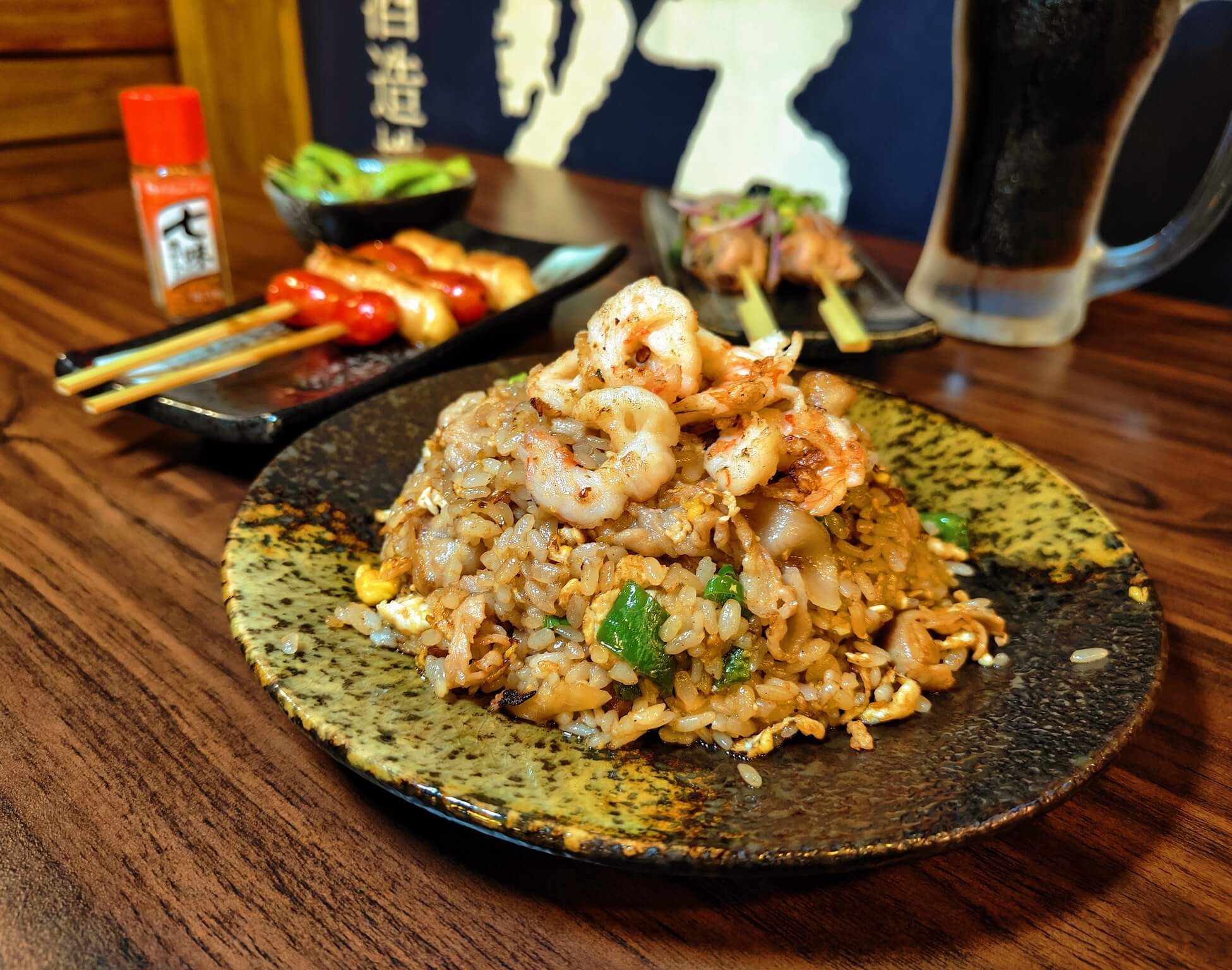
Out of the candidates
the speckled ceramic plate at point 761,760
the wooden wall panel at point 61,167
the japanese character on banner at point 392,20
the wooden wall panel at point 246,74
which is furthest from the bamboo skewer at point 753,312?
the wooden wall panel at point 61,167

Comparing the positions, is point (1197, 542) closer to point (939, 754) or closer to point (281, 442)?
point (939, 754)

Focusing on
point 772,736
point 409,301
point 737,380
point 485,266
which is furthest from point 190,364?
point 772,736

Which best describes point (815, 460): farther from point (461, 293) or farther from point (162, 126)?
point (162, 126)

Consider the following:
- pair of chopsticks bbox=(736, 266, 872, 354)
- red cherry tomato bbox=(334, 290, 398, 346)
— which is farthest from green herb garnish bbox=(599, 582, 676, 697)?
red cherry tomato bbox=(334, 290, 398, 346)

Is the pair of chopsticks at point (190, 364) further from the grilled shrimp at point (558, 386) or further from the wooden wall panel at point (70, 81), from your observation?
the wooden wall panel at point (70, 81)

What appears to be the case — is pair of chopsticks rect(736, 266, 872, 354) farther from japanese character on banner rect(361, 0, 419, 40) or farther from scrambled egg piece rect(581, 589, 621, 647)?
japanese character on banner rect(361, 0, 419, 40)

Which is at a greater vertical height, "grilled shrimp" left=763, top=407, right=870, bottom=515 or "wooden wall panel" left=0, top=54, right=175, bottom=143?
"grilled shrimp" left=763, top=407, right=870, bottom=515
